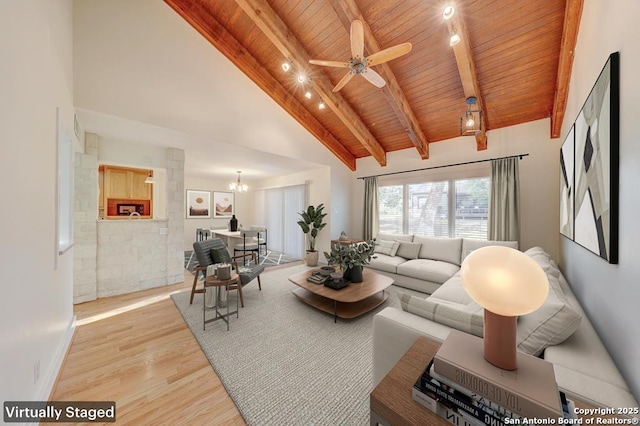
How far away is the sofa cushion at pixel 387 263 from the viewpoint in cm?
391

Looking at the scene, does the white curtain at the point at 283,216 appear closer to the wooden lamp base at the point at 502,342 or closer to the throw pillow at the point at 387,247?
the throw pillow at the point at 387,247

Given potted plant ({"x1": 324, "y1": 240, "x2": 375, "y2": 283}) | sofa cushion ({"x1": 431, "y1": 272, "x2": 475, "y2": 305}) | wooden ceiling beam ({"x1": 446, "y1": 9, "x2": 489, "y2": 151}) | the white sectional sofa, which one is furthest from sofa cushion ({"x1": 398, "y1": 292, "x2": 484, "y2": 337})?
wooden ceiling beam ({"x1": 446, "y1": 9, "x2": 489, "y2": 151})

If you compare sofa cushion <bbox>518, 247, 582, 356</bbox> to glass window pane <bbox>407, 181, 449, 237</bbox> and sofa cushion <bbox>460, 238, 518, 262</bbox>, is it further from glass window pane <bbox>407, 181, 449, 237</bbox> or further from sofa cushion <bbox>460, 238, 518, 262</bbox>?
glass window pane <bbox>407, 181, 449, 237</bbox>

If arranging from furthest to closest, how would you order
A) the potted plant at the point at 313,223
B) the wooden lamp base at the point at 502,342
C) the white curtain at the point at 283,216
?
1. the white curtain at the point at 283,216
2. the potted plant at the point at 313,223
3. the wooden lamp base at the point at 502,342

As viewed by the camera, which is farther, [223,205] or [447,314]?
[223,205]

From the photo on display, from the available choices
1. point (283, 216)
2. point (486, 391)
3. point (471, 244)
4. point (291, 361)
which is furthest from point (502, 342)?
point (283, 216)

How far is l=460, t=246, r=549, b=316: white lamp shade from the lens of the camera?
729mm

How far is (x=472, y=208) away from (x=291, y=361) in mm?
4126

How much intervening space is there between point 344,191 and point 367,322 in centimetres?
379

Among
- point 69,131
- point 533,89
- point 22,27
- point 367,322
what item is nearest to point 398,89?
point 533,89

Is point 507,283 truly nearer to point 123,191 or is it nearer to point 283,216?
point 283,216

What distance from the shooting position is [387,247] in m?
4.46

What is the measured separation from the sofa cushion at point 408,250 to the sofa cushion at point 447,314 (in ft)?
9.51

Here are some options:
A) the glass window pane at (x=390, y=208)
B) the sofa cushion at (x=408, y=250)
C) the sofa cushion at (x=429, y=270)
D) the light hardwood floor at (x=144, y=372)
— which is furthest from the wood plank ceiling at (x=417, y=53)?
the light hardwood floor at (x=144, y=372)
